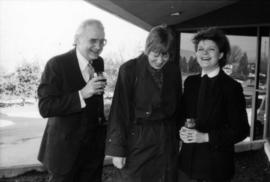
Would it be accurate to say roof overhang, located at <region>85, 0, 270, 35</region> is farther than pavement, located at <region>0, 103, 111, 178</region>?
Yes

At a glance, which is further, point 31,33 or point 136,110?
point 31,33

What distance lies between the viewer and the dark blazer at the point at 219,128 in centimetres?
202

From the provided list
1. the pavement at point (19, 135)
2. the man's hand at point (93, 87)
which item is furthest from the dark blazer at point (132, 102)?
the pavement at point (19, 135)

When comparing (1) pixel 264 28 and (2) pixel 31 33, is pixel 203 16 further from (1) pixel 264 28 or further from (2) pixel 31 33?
A: (2) pixel 31 33

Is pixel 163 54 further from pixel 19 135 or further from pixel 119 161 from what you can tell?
pixel 19 135

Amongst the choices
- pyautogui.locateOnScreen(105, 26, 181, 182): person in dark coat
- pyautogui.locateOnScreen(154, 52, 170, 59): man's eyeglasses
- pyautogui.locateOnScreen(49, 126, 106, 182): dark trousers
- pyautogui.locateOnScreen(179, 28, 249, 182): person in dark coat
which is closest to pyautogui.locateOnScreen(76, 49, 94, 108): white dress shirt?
pyautogui.locateOnScreen(105, 26, 181, 182): person in dark coat

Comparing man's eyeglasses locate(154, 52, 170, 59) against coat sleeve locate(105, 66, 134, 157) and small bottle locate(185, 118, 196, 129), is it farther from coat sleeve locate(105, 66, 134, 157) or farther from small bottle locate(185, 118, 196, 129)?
small bottle locate(185, 118, 196, 129)

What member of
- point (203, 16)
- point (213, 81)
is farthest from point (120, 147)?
point (203, 16)

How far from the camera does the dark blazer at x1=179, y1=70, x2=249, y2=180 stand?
2.02m

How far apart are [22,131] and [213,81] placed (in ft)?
10.2

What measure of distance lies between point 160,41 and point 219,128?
0.64 m

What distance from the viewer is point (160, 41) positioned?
6.54 ft

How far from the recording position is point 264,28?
6.24 meters

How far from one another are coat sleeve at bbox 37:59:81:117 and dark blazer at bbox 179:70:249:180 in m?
0.77
